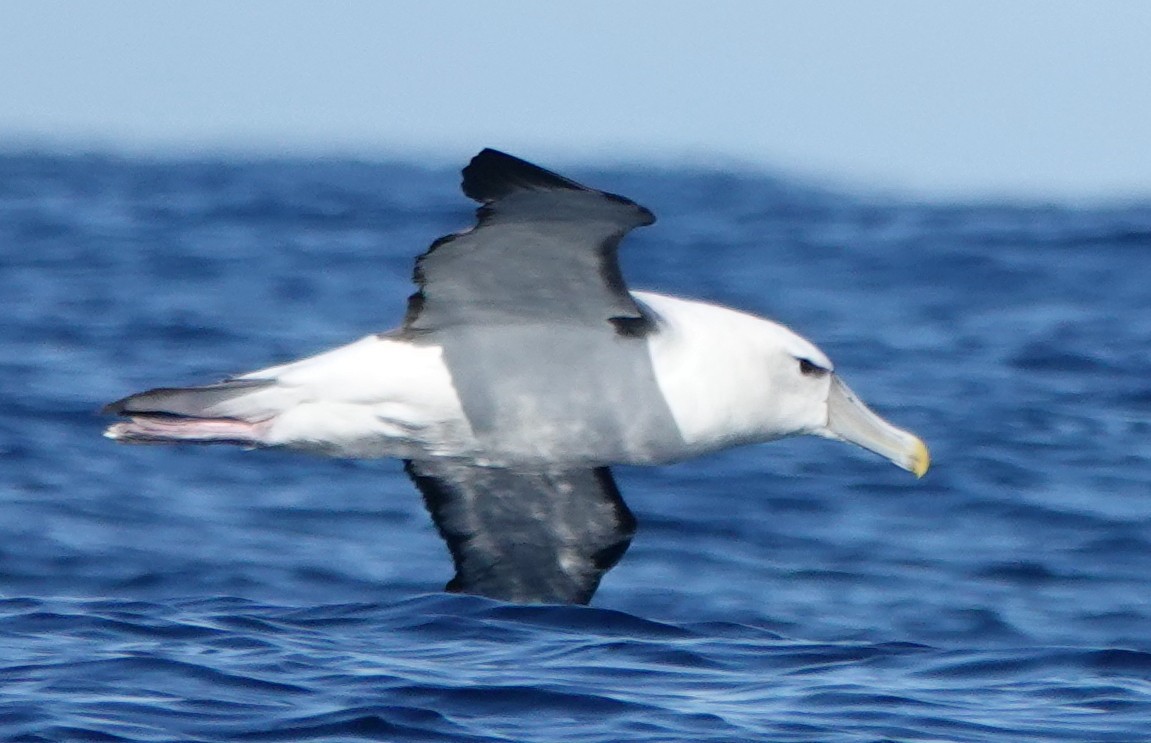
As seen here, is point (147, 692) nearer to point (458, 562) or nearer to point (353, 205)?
point (458, 562)

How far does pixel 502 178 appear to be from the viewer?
5906mm

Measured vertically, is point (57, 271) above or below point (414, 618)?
above

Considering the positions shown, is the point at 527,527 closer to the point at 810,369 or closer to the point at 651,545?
the point at 810,369

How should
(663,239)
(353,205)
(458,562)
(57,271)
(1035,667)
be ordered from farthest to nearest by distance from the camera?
(353,205), (663,239), (57,271), (458,562), (1035,667)

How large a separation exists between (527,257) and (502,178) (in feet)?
1.82

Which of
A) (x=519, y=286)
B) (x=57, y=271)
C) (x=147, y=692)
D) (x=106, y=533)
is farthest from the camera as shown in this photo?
(x=57, y=271)

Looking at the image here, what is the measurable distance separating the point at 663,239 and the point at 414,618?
49.1ft

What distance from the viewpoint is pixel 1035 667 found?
7.02 m

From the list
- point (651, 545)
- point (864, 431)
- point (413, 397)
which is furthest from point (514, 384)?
point (651, 545)

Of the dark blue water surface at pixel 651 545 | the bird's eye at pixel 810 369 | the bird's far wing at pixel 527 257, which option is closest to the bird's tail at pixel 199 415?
the bird's far wing at pixel 527 257

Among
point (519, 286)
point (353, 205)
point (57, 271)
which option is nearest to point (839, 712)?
point (519, 286)

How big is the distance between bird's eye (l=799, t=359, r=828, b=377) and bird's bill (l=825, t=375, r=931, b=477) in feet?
0.29

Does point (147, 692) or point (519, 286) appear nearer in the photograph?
point (147, 692)

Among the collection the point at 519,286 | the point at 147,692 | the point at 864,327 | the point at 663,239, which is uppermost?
the point at 663,239
